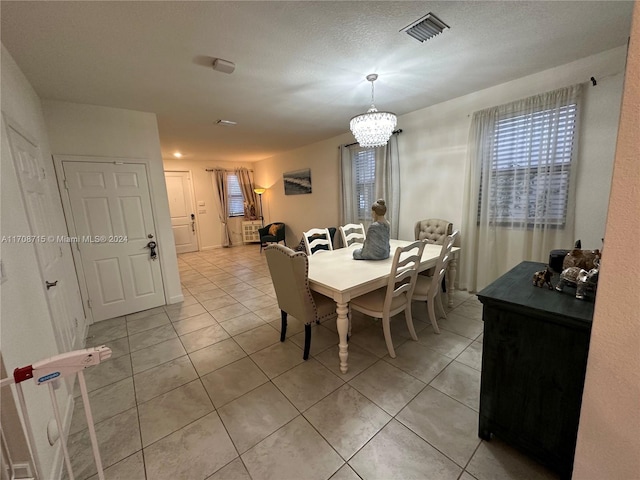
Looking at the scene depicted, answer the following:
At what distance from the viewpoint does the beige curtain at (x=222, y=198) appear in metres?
6.98

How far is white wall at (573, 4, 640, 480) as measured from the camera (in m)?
0.59

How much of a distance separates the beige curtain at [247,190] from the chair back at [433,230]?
5.34 metres

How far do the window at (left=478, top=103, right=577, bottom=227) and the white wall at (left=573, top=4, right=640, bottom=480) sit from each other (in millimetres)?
2557

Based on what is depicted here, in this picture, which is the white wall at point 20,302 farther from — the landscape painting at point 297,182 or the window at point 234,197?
the window at point 234,197

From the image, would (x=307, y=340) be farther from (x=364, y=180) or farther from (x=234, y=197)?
(x=234, y=197)

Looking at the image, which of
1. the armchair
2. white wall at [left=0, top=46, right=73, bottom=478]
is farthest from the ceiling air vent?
the armchair

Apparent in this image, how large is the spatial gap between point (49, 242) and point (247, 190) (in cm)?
567

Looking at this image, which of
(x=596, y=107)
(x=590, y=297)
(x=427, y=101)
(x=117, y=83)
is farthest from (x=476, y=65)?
(x=117, y=83)

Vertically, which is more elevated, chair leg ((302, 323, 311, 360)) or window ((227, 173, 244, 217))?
window ((227, 173, 244, 217))

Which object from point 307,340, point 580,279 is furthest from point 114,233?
point 580,279

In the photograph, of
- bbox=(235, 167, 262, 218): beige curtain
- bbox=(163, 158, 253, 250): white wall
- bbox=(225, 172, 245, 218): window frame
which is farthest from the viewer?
bbox=(235, 167, 262, 218): beige curtain

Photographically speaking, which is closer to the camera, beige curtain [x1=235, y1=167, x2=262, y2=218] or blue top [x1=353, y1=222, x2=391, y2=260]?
blue top [x1=353, y1=222, x2=391, y2=260]

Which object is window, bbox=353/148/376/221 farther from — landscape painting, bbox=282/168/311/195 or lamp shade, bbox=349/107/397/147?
lamp shade, bbox=349/107/397/147

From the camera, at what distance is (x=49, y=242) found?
2.01 m
